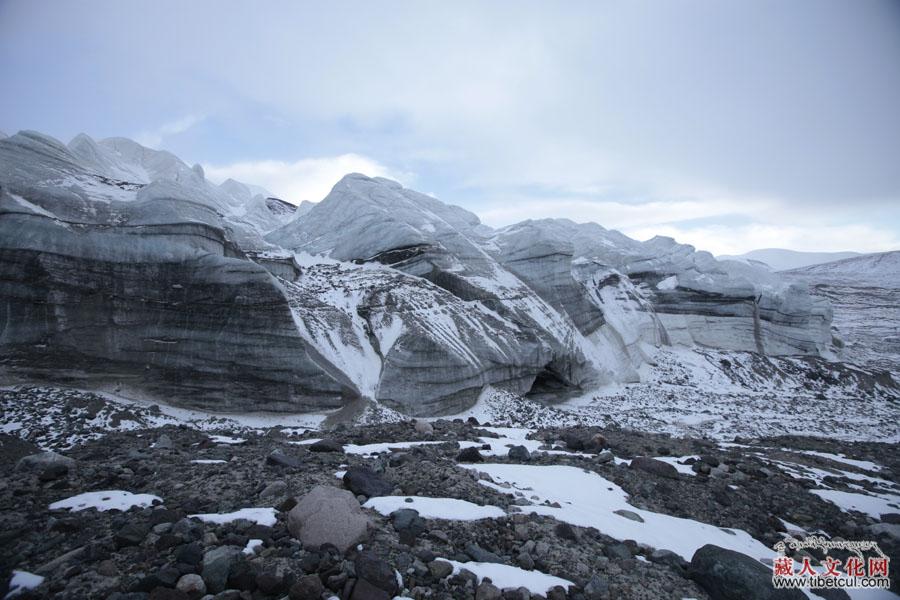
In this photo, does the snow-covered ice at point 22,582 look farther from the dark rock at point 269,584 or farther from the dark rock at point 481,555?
the dark rock at point 481,555

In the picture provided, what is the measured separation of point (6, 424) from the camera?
37.5 feet

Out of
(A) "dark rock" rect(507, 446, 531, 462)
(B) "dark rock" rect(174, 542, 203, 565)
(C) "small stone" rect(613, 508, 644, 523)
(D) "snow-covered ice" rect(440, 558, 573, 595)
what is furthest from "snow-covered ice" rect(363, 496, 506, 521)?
(A) "dark rock" rect(507, 446, 531, 462)

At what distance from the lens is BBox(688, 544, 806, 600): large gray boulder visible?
190 inches

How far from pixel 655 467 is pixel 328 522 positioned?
789 cm

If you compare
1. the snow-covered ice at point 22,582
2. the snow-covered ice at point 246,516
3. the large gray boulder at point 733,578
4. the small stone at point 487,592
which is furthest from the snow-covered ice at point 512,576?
the snow-covered ice at point 22,582

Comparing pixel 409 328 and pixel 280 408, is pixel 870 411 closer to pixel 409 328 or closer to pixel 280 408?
pixel 409 328

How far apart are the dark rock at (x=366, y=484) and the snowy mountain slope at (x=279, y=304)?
11308 millimetres

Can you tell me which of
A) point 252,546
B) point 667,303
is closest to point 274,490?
point 252,546

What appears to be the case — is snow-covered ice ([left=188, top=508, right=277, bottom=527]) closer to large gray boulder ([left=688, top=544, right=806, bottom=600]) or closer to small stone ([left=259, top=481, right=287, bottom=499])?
small stone ([left=259, top=481, right=287, bottom=499])

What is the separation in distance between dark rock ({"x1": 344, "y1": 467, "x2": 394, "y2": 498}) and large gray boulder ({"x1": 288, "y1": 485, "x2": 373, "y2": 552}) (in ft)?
3.48

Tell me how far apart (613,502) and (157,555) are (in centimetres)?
696

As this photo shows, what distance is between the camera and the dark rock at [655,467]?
942 centimetres

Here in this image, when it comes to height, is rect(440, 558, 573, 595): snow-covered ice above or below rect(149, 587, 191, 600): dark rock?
below

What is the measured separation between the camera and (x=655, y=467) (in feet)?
31.3
